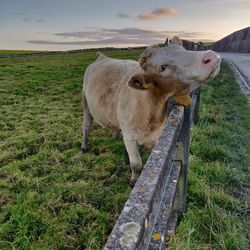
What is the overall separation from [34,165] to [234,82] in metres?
10.7

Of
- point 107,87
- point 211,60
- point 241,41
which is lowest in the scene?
point 241,41

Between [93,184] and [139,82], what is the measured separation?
2.16 metres

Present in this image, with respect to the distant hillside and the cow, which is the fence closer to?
→ the cow

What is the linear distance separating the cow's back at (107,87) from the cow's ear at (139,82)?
1.36 m

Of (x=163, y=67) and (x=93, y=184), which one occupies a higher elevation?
(x=163, y=67)

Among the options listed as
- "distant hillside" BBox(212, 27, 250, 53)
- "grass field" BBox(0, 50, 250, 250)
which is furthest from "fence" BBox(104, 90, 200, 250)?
"distant hillside" BBox(212, 27, 250, 53)

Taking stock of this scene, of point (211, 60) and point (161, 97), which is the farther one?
point (161, 97)

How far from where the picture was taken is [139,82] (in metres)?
3.76

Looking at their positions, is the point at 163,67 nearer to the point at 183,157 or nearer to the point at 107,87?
the point at 183,157

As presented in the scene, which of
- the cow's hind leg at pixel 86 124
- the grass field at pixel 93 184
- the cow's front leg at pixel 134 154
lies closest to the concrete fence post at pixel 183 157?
the grass field at pixel 93 184

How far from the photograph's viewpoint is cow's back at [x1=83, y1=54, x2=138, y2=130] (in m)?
5.49

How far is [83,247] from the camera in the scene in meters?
3.83

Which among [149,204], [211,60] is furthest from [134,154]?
[149,204]

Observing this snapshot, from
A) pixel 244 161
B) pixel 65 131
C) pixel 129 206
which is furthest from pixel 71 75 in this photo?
pixel 129 206
